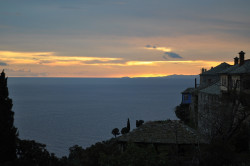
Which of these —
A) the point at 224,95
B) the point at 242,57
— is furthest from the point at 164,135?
the point at 242,57

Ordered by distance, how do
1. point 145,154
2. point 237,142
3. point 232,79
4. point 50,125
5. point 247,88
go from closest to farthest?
1. point 145,154
2. point 237,142
3. point 247,88
4. point 232,79
5. point 50,125

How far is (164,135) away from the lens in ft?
89.6

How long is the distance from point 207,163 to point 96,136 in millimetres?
67531

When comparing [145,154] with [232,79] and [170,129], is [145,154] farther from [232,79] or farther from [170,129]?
[232,79]

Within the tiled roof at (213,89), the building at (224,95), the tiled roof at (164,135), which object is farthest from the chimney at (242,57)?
the tiled roof at (164,135)

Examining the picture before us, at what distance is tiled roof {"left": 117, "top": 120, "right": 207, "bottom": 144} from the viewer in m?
26.6

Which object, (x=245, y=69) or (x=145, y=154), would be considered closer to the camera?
(x=145, y=154)

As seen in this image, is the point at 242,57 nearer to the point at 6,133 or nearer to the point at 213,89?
the point at 213,89

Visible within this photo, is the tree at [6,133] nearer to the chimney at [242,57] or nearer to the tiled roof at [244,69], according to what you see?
the tiled roof at [244,69]

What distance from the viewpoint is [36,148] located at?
2792 centimetres

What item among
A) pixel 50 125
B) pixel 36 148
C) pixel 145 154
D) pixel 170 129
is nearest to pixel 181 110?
pixel 170 129

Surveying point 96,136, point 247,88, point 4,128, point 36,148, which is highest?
point 247,88

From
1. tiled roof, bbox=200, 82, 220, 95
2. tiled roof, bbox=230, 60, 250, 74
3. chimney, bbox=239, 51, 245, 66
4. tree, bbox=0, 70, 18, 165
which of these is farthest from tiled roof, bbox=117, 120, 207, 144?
tiled roof, bbox=200, 82, 220, 95

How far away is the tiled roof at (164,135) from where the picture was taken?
2662cm
